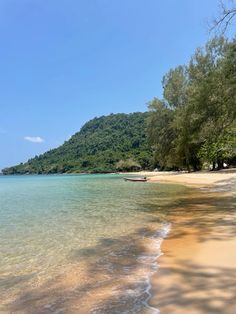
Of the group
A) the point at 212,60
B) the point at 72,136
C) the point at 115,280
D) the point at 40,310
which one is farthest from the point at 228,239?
the point at 72,136

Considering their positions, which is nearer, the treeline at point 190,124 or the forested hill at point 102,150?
the treeline at point 190,124

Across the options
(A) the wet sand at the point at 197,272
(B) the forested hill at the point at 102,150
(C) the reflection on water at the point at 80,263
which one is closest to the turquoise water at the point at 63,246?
(C) the reflection on water at the point at 80,263

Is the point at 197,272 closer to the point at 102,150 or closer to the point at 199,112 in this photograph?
the point at 199,112

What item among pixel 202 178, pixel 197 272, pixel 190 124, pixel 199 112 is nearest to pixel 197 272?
pixel 197 272

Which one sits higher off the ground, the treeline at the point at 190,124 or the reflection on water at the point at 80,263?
the treeline at the point at 190,124

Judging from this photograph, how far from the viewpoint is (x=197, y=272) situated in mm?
4758

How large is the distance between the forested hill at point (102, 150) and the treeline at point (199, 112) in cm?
6445

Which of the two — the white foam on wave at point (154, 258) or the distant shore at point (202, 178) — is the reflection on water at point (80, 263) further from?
the distant shore at point (202, 178)

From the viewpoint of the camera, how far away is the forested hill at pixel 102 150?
131 m

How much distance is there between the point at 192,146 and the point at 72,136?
15061 centimetres

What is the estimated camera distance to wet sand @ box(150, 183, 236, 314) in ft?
11.8

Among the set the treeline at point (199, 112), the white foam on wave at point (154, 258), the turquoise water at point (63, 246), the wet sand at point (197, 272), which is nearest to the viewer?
the wet sand at point (197, 272)

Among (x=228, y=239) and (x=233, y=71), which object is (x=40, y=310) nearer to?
(x=228, y=239)

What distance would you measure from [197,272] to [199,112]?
720 inches
